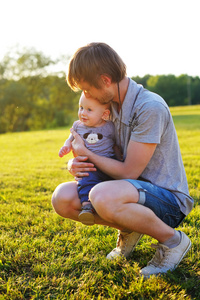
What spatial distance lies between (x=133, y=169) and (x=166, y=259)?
593 mm

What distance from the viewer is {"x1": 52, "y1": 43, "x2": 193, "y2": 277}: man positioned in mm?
2039

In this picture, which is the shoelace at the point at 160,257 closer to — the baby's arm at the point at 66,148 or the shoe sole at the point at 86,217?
the shoe sole at the point at 86,217

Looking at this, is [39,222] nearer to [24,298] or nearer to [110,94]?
[24,298]

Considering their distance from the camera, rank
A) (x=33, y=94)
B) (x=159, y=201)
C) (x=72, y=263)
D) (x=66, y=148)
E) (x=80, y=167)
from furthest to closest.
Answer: (x=33, y=94), (x=66, y=148), (x=80, y=167), (x=72, y=263), (x=159, y=201)

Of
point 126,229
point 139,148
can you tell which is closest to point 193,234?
point 126,229

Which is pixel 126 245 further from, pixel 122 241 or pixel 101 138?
pixel 101 138

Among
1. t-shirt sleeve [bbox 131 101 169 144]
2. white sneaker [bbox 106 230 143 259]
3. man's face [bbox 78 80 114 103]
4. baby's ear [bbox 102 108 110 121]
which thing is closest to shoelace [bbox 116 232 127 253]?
white sneaker [bbox 106 230 143 259]

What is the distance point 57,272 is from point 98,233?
644 mm

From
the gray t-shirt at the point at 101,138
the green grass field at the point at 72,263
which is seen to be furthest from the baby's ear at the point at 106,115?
the green grass field at the point at 72,263

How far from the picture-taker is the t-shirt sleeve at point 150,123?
6.97 feet

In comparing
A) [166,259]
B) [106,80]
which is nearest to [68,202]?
[166,259]

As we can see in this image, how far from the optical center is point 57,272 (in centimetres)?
212

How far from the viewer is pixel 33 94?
1432 inches

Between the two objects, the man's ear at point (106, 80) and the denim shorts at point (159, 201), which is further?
the man's ear at point (106, 80)
